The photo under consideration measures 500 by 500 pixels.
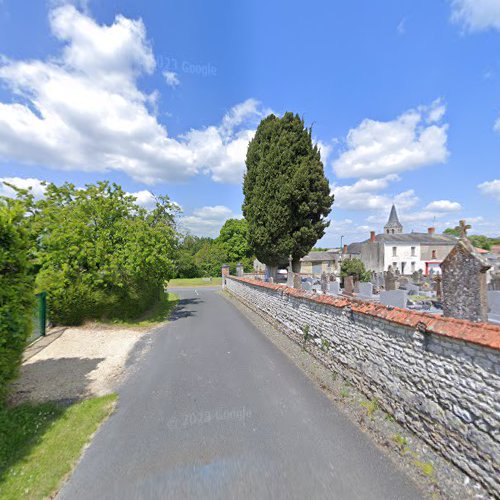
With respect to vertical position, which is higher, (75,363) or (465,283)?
(465,283)

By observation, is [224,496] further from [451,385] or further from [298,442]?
[451,385]

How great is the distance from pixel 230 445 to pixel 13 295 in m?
3.99

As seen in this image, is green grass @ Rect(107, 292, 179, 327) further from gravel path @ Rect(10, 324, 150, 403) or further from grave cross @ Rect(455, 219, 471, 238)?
grave cross @ Rect(455, 219, 471, 238)

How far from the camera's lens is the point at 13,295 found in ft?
14.5

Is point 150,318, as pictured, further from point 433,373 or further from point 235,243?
point 235,243

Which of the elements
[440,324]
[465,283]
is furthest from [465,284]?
[440,324]

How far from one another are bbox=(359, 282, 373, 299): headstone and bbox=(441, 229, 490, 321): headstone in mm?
7234

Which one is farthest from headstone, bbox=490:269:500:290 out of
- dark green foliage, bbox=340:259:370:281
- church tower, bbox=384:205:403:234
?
church tower, bbox=384:205:403:234

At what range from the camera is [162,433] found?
4.14m

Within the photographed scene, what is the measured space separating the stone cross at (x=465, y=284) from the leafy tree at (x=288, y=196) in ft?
48.3

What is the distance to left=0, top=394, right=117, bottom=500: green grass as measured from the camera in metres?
3.12

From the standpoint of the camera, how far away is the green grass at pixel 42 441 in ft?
10.2

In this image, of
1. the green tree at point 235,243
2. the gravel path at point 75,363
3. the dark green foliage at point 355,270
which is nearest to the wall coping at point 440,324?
the gravel path at point 75,363

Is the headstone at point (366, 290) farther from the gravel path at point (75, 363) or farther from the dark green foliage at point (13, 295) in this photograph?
the dark green foliage at point (13, 295)
